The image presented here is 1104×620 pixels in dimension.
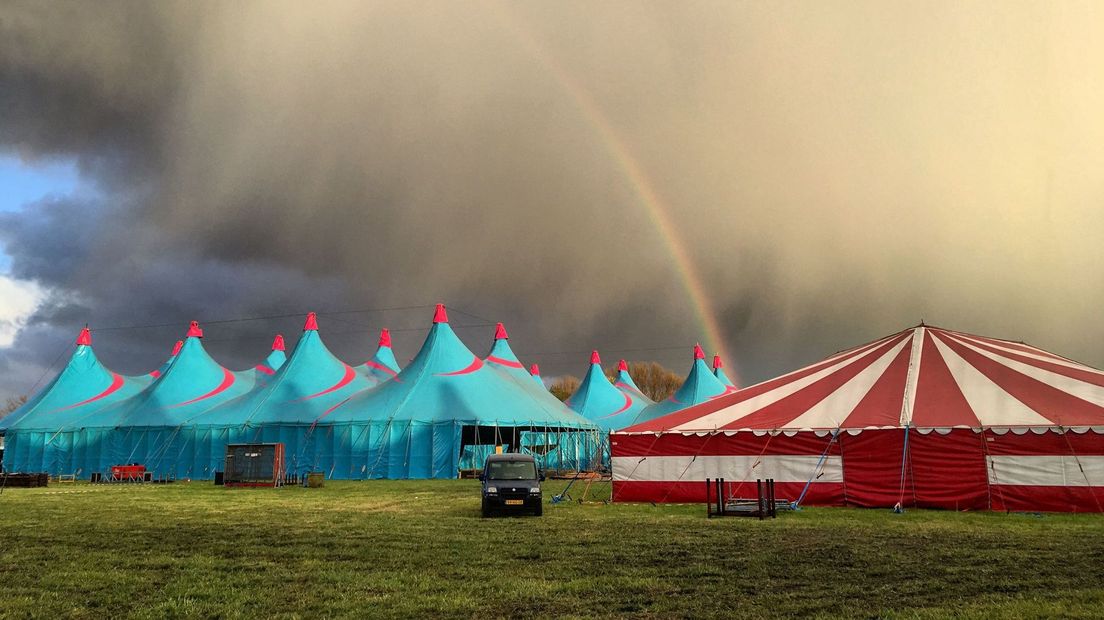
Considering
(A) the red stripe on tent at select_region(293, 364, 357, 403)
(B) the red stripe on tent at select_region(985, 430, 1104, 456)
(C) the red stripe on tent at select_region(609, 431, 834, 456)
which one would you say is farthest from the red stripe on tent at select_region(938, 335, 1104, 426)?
(A) the red stripe on tent at select_region(293, 364, 357, 403)

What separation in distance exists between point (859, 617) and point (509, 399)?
103 ft

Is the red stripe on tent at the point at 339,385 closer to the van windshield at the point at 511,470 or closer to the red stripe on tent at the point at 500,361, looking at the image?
the red stripe on tent at the point at 500,361

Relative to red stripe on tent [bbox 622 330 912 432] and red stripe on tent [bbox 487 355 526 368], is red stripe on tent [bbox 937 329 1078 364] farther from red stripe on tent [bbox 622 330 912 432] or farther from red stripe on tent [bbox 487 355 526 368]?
red stripe on tent [bbox 487 355 526 368]

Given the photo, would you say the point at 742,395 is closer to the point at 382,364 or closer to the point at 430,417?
the point at 430,417

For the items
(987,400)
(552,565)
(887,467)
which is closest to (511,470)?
(552,565)

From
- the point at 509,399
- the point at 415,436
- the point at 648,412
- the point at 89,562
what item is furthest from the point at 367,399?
the point at 89,562

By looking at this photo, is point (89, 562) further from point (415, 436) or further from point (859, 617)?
point (415, 436)

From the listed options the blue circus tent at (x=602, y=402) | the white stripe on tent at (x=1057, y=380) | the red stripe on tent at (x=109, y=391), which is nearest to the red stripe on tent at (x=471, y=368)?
the blue circus tent at (x=602, y=402)

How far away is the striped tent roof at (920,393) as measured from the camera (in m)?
16.7

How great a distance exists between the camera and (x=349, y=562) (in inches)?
375

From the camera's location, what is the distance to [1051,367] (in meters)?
19.0

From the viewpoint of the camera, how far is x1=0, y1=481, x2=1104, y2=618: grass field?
22.8 feet

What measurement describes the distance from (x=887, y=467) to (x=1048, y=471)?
3.07 metres

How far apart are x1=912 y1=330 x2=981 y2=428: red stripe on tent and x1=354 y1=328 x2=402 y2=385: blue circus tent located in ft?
123
